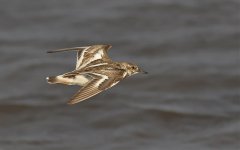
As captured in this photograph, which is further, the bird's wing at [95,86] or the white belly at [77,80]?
the white belly at [77,80]

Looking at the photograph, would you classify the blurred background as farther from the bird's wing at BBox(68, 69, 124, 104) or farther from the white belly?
the bird's wing at BBox(68, 69, 124, 104)

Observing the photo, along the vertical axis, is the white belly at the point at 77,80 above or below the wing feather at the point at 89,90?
above

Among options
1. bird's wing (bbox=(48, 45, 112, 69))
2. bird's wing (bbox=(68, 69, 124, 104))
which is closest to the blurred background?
bird's wing (bbox=(48, 45, 112, 69))

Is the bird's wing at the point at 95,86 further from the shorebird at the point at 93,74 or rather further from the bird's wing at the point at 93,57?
the bird's wing at the point at 93,57

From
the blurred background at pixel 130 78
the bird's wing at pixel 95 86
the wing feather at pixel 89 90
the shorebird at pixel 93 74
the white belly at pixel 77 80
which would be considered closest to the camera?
the wing feather at pixel 89 90

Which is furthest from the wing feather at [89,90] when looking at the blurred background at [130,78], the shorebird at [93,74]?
the blurred background at [130,78]

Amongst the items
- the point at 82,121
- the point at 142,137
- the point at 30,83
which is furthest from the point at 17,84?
the point at 142,137
